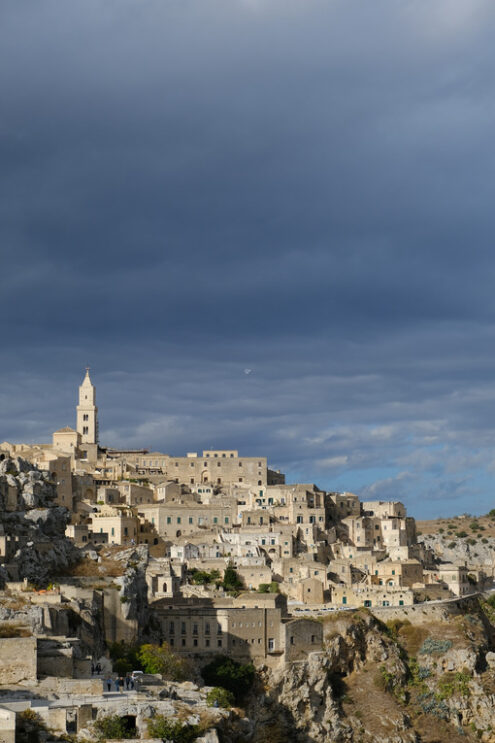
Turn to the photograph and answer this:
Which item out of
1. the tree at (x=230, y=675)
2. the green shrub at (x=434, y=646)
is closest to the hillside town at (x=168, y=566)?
the tree at (x=230, y=675)

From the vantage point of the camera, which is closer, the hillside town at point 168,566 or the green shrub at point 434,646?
the hillside town at point 168,566

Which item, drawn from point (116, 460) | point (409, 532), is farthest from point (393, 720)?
point (116, 460)

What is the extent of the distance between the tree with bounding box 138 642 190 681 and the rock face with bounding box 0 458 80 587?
11.9 metres

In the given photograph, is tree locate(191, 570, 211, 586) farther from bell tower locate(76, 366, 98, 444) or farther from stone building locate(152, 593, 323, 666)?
bell tower locate(76, 366, 98, 444)

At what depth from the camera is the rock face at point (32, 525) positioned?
9300 centimetres

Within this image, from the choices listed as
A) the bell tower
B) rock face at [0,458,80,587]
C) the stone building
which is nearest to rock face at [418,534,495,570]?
the bell tower

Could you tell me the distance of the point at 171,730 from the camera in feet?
175

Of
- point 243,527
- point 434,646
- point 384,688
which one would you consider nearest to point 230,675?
point 384,688

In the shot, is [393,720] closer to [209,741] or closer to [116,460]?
[209,741]

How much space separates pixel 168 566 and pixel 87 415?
5556 cm

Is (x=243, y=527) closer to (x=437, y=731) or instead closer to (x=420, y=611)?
(x=420, y=611)

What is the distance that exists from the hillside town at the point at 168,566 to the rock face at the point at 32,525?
0.18 m

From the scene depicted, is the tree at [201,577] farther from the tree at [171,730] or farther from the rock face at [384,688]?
the tree at [171,730]

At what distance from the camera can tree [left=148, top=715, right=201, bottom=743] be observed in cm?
5266
